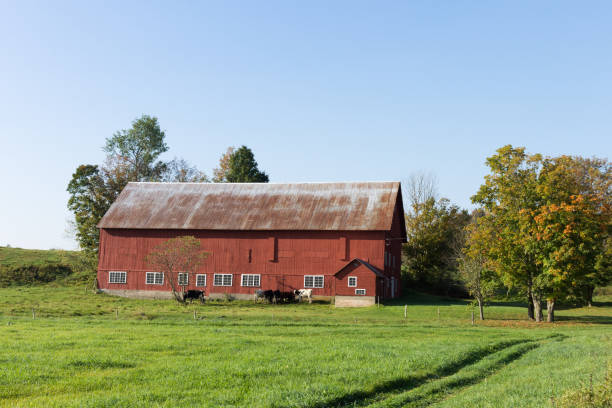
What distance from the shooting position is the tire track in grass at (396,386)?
1249cm

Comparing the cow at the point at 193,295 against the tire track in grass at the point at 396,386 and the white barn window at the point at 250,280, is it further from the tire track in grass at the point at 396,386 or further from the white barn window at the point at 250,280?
the tire track in grass at the point at 396,386

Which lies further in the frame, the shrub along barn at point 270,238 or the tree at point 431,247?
the tree at point 431,247

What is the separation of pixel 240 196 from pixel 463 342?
38.0 m

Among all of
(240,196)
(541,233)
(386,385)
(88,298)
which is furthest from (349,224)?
(386,385)

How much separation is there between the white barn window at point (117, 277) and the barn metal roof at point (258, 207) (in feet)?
14.9

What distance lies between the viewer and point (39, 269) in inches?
2498

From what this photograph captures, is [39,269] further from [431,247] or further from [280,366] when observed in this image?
[280,366]

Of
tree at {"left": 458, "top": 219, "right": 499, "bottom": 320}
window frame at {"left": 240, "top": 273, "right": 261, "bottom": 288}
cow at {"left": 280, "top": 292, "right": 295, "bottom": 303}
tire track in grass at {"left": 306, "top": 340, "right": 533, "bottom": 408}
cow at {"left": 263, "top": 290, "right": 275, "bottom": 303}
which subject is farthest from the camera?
window frame at {"left": 240, "top": 273, "right": 261, "bottom": 288}

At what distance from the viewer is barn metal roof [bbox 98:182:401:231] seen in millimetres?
52669

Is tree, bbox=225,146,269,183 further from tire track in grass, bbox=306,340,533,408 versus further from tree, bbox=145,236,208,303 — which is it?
tire track in grass, bbox=306,340,533,408

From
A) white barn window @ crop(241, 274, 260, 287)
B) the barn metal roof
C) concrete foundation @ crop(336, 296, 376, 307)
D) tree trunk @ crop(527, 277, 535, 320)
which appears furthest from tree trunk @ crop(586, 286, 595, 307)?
white barn window @ crop(241, 274, 260, 287)

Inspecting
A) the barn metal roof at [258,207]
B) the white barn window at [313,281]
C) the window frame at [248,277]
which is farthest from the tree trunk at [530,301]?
the window frame at [248,277]

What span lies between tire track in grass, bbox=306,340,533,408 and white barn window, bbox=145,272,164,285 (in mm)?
39289

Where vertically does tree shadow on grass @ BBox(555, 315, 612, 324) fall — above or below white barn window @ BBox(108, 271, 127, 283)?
below
